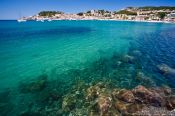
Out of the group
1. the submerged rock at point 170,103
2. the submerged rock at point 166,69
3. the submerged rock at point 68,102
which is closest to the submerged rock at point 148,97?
the submerged rock at point 170,103

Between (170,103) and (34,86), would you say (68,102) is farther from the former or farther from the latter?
(170,103)

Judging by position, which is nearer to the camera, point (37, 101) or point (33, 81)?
point (37, 101)

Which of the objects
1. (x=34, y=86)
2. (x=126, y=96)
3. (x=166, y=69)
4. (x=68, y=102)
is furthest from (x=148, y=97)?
(x=34, y=86)

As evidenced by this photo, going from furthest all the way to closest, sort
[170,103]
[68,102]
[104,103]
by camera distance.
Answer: [68,102] → [170,103] → [104,103]

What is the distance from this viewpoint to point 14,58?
31438mm

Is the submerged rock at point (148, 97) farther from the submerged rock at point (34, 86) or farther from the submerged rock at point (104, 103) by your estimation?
the submerged rock at point (34, 86)

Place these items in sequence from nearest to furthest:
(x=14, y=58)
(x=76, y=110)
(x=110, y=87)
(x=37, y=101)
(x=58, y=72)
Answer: (x=76, y=110) → (x=37, y=101) → (x=110, y=87) → (x=58, y=72) → (x=14, y=58)

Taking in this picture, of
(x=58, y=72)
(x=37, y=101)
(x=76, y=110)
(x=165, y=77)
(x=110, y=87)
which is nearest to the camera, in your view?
(x=76, y=110)

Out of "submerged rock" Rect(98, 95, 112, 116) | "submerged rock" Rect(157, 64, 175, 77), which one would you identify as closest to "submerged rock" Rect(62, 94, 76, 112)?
"submerged rock" Rect(98, 95, 112, 116)

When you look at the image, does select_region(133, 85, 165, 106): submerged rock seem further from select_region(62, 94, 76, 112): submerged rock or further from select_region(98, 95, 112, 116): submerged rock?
select_region(62, 94, 76, 112): submerged rock

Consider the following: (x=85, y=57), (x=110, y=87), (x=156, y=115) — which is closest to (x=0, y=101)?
(x=110, y=87)

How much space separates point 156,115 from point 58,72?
13631 mm

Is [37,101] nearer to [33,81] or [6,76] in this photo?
[33,81]

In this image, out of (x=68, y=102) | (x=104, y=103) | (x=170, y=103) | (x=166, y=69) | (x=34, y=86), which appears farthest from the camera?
(x=166, y=69)
